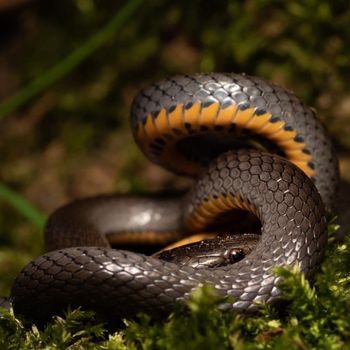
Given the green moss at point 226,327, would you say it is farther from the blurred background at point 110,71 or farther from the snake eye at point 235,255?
the blurred background at point 110,71

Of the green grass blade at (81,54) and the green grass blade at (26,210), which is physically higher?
the green grass blade at (81,54)

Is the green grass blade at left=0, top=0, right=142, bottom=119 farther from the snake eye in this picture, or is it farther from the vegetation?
the snake eye

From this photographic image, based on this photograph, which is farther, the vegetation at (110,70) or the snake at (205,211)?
the vegetation at (110,70)

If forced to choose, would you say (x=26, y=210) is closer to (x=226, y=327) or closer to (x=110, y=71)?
(x=110, y=71)

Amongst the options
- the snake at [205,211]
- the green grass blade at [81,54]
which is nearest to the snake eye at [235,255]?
the snake at [205,211]

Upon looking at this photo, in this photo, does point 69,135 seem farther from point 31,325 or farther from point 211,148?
point 31,325

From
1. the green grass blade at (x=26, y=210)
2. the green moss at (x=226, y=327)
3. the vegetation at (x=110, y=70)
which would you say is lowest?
the green grass blade at (x=26, y=210)

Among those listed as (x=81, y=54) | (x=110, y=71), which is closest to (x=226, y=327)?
(x=81, y=54)

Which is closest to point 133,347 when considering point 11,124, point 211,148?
point 211,148
